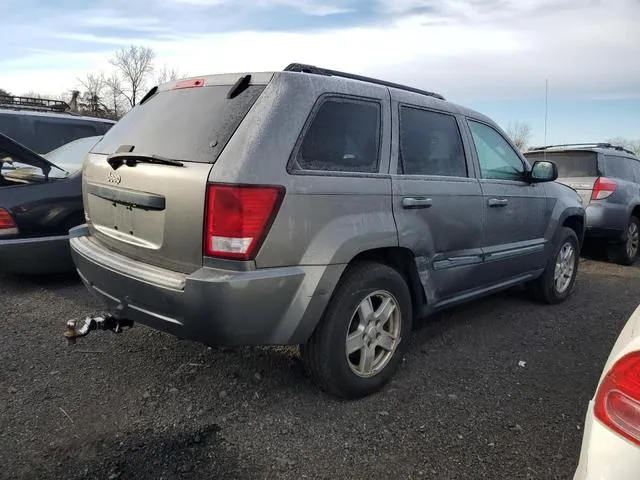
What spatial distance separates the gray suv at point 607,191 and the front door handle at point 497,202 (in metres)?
3.67

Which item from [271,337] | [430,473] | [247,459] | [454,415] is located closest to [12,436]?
[247,459]

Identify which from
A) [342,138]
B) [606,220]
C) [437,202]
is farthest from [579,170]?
[342,138]

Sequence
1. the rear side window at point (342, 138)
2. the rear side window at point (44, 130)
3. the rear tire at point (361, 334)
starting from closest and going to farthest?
1. the rear side window at point (342, 138)
2. the rear tire at point (361, 334)
3. the rear side window at point (44, 130)

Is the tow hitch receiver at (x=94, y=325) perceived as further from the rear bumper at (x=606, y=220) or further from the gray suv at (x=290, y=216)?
the rear bumper at (x=606, y=220)

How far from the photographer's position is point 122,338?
12.6 ft

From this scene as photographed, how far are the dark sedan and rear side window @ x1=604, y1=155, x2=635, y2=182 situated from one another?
6.72m

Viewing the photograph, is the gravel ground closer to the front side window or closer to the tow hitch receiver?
the tow hitch receiver

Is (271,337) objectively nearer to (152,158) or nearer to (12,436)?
(152,158)

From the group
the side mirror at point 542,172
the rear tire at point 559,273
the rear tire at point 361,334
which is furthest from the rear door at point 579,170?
the rear tire at point 361,334

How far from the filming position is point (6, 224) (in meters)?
4.57

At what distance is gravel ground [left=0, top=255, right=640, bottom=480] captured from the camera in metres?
2.45

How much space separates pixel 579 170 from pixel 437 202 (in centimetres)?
492

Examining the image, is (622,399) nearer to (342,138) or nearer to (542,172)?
(342,138)

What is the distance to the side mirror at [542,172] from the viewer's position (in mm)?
4480
